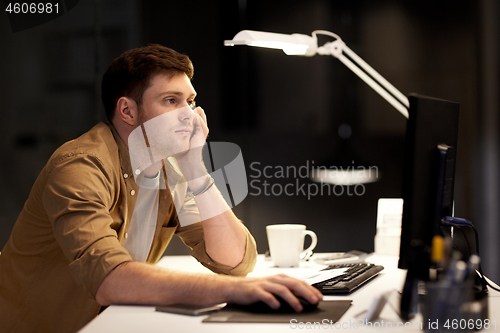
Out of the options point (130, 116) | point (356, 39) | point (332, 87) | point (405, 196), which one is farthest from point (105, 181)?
point (356, 39)

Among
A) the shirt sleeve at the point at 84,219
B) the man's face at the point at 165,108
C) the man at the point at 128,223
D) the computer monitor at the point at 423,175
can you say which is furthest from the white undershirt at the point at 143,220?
the computer monitor at the point at 423,175

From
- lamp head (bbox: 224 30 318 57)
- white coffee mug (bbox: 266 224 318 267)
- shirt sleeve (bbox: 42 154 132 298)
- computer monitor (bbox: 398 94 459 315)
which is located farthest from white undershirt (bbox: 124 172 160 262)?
computer monitor (bbox: 398 94 459 315)

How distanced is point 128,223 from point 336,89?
1.14 m

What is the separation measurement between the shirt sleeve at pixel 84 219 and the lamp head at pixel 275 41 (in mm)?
653

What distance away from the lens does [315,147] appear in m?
2.02

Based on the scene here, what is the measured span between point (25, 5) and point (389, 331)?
1961 mm

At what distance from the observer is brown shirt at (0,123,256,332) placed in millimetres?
946

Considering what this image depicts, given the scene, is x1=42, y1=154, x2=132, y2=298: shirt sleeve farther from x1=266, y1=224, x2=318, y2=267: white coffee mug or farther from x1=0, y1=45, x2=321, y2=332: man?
x1=266, y1=224, x2=318, y2=267: white coffee mug

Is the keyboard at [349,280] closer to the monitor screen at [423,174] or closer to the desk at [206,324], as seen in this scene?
the desk at [206,324]

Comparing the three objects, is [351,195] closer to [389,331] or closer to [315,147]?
[315,147]

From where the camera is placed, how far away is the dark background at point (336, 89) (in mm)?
1991

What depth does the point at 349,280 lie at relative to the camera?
1081 mm

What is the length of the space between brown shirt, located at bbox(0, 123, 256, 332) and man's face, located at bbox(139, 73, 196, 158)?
10 cm

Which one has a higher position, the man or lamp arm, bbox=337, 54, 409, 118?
lamp arm, bbox=337, 54, 409, 118
